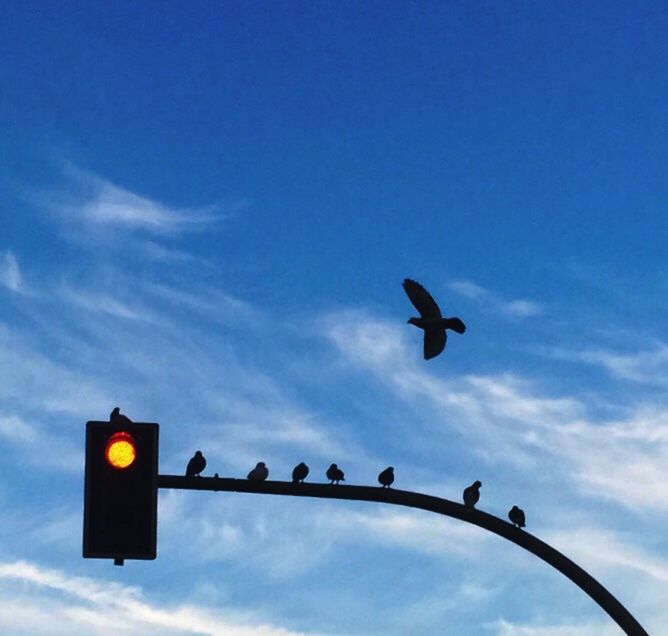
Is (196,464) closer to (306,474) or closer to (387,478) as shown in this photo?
(306,474)

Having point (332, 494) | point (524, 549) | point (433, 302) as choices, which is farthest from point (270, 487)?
point (433, 302)

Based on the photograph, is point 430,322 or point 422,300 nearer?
point 430,322

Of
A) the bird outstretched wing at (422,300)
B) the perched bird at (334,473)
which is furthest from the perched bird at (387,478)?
the bird outstretched wing at (422,300)

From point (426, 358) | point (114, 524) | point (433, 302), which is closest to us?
point (114, 524)

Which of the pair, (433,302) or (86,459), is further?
(433,302)

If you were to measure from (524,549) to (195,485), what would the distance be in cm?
244

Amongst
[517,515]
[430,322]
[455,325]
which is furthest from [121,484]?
[517,515]

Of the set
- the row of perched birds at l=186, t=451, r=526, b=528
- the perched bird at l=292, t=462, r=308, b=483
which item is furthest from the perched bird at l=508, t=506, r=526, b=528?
the perched bird at l=292, t=462, r=308, b=483

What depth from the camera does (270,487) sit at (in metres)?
8.40

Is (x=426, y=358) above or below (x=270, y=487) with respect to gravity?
above

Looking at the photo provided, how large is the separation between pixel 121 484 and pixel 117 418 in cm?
42

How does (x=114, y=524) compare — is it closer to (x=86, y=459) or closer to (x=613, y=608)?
(x=86, y=459)

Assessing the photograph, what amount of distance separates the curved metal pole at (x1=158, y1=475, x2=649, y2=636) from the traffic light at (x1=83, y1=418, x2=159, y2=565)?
1.13 feet

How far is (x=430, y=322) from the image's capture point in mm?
12711
